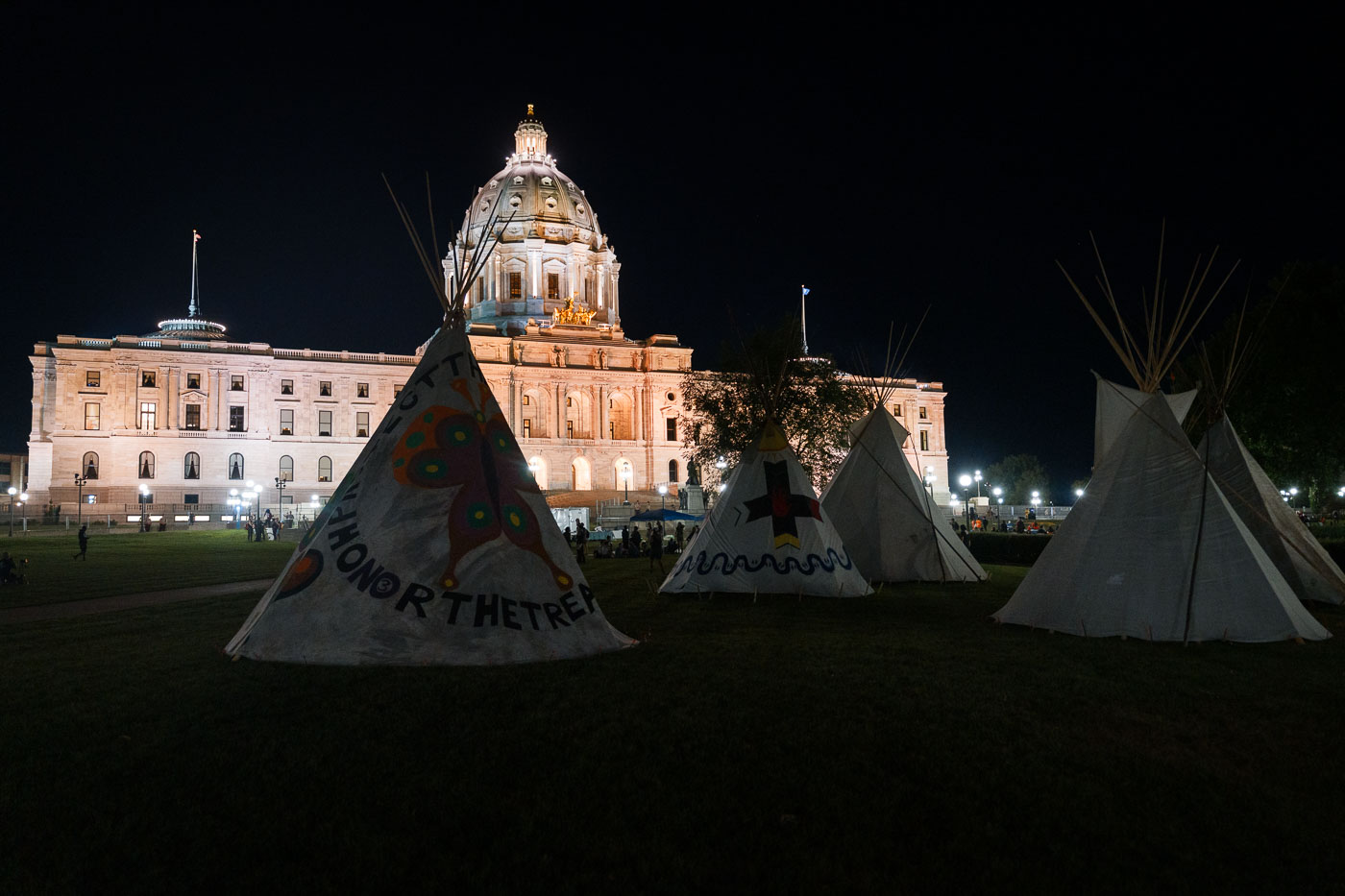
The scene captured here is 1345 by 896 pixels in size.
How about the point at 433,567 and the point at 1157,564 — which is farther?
the point at 1157,564

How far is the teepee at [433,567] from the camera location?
916cm

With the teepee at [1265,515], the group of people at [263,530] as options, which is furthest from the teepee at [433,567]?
the group of people at [263,530]

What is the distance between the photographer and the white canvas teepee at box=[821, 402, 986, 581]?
19391 millimetres

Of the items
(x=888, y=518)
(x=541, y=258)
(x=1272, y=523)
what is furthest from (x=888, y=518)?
(x=541, y=258)

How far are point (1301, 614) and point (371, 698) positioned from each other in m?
11.7

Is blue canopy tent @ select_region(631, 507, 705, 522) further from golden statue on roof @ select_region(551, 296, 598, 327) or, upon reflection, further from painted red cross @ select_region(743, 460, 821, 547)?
golden statue on roof @ select_region(551, 296, 598, 327)

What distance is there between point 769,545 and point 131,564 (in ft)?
66.2

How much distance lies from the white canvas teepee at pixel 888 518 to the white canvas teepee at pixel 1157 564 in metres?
6.72

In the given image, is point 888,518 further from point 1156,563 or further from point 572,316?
point 572,316

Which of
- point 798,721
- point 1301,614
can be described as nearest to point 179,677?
point 798,721

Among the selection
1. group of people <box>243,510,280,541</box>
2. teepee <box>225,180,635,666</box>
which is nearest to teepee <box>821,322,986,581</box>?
teepee <box>225,180,635,666</box>

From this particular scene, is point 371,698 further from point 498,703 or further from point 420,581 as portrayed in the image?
point 420,581

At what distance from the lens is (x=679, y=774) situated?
577 centimetres

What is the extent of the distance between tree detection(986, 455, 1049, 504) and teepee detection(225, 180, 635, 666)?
328 ft
